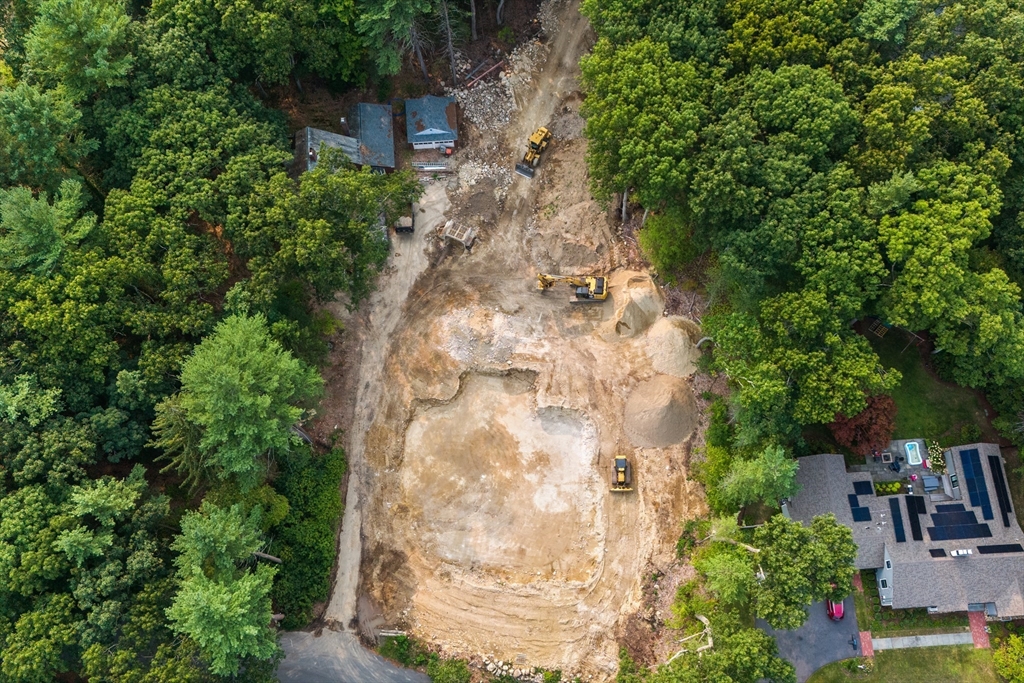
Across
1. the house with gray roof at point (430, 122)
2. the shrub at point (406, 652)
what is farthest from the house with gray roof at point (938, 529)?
the house with gray roof at point (430, 122)

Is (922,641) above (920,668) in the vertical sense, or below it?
above

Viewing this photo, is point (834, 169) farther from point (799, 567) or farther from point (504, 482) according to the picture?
point (504, 482)

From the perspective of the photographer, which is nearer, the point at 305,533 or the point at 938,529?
the point at 938,529

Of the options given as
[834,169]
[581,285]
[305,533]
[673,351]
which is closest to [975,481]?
[673,351]

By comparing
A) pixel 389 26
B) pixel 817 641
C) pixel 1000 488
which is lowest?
pixel 817 641

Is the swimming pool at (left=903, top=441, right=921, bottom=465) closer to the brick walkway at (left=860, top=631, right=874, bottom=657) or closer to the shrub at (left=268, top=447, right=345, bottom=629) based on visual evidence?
the brick walkway at (left=860, top=631, right=874, bottom=657)

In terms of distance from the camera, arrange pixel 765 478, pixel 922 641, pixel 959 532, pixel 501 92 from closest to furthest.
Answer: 1. pixel 765 478
2. pixel 959 532
3. pixel 922 641
4. pixel 501 92

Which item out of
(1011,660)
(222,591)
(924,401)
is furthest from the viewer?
(924,401)

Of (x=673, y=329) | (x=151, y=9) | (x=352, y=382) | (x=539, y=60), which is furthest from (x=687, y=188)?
(x=151, y=9)
